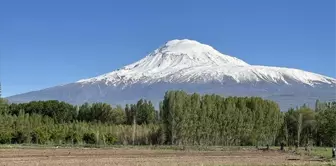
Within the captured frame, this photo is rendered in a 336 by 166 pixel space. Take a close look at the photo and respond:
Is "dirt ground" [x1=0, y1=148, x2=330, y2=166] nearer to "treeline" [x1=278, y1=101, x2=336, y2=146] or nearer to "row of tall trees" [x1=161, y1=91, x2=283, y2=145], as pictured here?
"row of tall trees" [x1=161, y1=91, x2=283, y2=145]

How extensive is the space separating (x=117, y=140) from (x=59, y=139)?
9280 millimetres

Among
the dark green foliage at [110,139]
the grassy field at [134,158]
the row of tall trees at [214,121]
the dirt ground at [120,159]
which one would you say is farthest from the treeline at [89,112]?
the dirt ground at [120,159]

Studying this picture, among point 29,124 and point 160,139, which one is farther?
point 160,139

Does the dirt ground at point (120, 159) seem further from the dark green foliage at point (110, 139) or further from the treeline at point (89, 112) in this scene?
the treeline at point (89, 112)

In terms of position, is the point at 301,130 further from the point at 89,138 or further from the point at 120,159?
the point at 120,159

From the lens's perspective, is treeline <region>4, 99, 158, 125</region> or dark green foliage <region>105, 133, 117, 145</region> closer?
dark green foliage <region>105, 133, 117, 145</region>

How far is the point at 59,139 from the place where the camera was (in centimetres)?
8594

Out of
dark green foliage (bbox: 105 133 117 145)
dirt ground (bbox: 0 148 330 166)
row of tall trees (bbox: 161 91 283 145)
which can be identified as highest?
row of tall trees (bbox: 161 91 283 145)

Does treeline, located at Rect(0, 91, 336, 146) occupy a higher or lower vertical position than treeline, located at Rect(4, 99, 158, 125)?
lower

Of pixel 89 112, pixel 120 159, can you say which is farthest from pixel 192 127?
pixel 120 159

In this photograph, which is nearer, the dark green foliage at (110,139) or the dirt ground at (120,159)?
the dirt ground at (120,159)

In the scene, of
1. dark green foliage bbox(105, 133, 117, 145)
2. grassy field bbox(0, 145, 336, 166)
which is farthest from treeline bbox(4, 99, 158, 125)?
grassy field bbox(0, 145, 336, 166)

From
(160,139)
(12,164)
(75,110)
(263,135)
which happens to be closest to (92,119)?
(75,110)

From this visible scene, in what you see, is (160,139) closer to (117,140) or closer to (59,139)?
(117,140)
